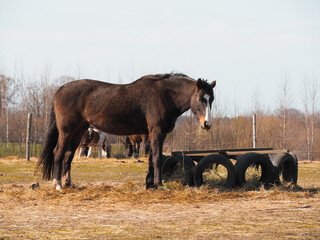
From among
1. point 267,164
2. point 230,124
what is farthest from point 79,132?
point 230,124

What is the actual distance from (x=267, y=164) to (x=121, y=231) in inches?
166

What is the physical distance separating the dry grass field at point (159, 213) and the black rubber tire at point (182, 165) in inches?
11.5

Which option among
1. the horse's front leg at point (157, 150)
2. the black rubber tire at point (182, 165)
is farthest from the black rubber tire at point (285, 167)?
the horse's front leg at point (157, 150)

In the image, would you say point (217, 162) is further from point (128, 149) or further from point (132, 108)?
point (128, 149)

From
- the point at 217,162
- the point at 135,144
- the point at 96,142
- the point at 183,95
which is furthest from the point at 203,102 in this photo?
the point at 96,142

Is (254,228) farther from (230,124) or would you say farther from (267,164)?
(230,124)

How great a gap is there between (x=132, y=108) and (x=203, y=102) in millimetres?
1315

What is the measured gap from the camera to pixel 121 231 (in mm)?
4102

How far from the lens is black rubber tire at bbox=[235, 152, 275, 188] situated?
736cm

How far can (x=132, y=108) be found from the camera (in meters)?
7.42

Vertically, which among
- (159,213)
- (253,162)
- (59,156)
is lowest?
(159,213)

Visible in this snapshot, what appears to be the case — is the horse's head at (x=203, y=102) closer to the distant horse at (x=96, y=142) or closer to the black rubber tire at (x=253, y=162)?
the black rubber tire at (x=253, y=162)

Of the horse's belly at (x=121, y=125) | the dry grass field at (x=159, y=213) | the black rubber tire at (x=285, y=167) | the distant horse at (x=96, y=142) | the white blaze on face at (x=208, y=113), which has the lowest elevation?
the dry grass field at (x=159, y=213)

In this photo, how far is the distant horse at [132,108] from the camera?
727cm
